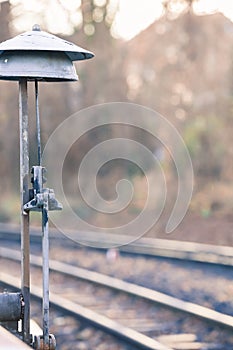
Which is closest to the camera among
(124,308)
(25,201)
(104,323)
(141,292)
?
(25,201)

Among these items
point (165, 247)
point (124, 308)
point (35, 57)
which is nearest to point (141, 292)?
point (124, 308)

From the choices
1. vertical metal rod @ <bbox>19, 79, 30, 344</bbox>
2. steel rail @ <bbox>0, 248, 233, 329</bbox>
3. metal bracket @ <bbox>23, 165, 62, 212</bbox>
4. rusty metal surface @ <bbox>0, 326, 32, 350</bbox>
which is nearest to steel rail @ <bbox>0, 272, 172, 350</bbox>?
steel rail @ <bbox>0, 248, 233, 329</bbox>

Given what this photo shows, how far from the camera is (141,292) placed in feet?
35.4

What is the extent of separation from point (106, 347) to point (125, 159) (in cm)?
1604

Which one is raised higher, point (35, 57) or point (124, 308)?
point (35, 57)

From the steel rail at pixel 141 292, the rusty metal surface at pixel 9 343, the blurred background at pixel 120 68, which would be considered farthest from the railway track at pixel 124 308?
the blurred background at pixel 120 68

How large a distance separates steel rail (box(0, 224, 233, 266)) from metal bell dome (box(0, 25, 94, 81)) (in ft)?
26.5

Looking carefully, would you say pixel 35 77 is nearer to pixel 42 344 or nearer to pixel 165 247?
pixel 42 344

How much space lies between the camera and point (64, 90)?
26.2 m

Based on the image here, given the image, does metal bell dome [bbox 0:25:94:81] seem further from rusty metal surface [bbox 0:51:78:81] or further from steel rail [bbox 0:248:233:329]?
steel rail [bbox 0:248:233:329]

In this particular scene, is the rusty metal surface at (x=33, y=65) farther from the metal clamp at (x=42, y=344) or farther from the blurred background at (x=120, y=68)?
the blurred background at (x=120, y=68)

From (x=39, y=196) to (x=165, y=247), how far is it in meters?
10.5

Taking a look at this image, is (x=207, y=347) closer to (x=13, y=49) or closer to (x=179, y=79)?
(x=13, y=49)

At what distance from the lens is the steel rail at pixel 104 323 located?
7800 mm
